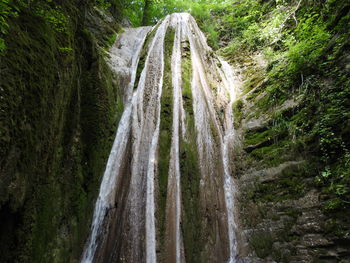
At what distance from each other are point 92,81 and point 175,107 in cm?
187

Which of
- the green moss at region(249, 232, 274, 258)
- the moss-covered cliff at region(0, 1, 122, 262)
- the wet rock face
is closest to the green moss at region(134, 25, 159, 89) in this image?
the moss-covered cliff at region(0, 1, 122, 262)

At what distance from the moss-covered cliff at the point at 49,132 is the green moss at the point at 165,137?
3.84 ft

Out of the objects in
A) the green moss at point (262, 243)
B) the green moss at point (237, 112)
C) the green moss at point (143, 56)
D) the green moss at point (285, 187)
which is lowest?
the green moss at point (262, 243)

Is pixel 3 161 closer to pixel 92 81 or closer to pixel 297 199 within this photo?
pixel 92 81

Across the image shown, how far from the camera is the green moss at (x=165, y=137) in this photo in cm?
341

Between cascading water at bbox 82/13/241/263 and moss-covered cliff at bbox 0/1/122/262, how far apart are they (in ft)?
1.34

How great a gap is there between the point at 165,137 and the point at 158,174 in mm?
837

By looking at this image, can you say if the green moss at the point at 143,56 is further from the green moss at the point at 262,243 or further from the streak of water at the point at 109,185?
the green moss at the point at 262,243

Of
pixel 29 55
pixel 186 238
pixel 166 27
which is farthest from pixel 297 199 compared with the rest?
pixel 166 27

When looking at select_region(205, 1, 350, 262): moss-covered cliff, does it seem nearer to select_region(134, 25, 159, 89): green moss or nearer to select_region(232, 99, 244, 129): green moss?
select_region(232, 99, 244, 129): green moss

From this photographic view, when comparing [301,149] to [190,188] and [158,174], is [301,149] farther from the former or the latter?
[158,174]

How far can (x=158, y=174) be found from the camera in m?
3.76

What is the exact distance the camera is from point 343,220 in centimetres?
267

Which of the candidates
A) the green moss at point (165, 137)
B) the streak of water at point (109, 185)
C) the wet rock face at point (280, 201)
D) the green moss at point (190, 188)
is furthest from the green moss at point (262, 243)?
the streak of water at point (109, 185)
